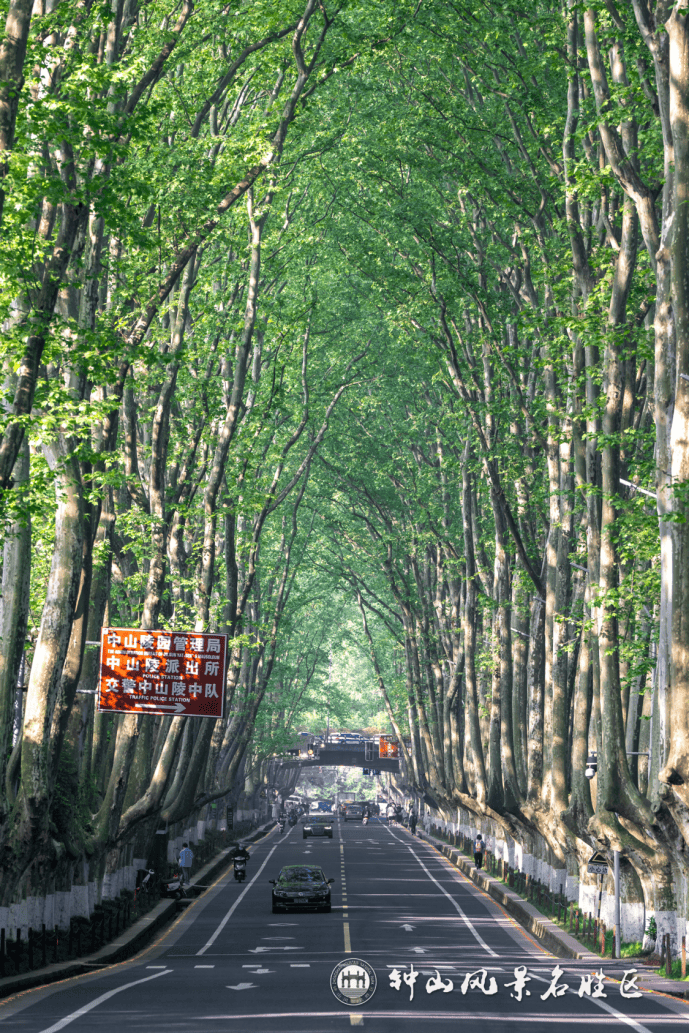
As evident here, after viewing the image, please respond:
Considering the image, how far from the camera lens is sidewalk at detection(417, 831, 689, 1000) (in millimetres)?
17283

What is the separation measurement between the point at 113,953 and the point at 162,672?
5169 mm

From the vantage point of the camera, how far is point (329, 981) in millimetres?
17953

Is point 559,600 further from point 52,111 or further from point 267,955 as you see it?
point 52,111

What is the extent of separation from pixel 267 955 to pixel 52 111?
15.0m

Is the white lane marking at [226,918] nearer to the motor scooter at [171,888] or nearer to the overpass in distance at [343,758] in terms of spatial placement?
the motor scooter at [171,888]

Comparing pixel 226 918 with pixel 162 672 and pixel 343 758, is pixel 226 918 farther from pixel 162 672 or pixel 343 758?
pixel 343 758

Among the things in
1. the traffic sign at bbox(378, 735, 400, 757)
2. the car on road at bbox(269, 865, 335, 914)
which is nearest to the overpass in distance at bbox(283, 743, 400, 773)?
the traffic sign at bbox(378, 735, 400, 757)

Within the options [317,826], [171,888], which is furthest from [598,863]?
[317,826]

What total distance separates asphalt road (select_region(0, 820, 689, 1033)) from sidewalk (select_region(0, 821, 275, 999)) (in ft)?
0.92

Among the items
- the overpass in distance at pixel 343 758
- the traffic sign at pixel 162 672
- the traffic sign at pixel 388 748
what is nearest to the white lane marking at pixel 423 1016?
the traffic sign at pixel 162 672

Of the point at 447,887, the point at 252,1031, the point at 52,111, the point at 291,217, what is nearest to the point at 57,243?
the point at 52,111

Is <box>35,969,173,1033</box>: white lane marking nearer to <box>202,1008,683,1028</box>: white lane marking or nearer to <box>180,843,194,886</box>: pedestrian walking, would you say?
<box>202,1008,683,1028</box>: white lane marking

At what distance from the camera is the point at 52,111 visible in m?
13.8

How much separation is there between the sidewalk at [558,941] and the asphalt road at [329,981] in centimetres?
25
